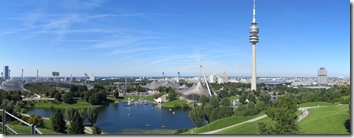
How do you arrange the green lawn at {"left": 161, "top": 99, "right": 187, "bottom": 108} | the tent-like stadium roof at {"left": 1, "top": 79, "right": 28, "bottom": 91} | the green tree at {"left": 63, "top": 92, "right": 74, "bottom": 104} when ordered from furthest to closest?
the tent-like stadium roof at {"left": 1, "top": 79, "right": 28, "bottom": 91} → the green lawn at {"left": 161, "top": 99, "right": 187, "bottom": 108} → the green tree at {"left": 63, "top": 92, "right": 74, "bottom": 104}

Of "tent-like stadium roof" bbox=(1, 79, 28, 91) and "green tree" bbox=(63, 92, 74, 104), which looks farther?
"tent-like stadium roof" bbox=(1, 79, 28, 91)

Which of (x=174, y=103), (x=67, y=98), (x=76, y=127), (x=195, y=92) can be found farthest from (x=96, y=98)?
(x=76, y=127)

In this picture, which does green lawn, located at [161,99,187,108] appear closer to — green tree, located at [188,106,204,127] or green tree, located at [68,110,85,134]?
green tree, located at [188,106,204,127]

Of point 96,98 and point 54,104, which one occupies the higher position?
point 96,98

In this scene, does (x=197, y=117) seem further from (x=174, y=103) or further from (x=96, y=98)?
(x=174, y=103)

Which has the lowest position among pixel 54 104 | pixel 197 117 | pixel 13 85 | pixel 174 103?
pixel 174 103

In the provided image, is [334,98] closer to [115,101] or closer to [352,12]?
[352,12]

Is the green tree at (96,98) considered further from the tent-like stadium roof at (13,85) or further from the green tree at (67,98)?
the tent-like stadium roof at (13,85)

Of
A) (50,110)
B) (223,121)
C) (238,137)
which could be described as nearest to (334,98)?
(223,121)

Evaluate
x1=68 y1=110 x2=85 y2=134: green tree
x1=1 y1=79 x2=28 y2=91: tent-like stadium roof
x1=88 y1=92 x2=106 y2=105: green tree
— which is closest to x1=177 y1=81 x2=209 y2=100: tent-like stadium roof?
x1=88 y1=92 x2=106 y2=105: green tree

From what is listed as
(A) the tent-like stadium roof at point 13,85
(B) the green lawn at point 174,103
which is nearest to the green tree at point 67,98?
(A) the tent-like stadium roof at point 13,85

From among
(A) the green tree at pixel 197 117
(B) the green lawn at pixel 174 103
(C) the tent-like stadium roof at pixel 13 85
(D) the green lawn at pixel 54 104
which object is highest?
(C) the tent-like stadium roof at pixel 13 85

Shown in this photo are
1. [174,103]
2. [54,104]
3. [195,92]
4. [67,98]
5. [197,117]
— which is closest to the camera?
[197,117]
